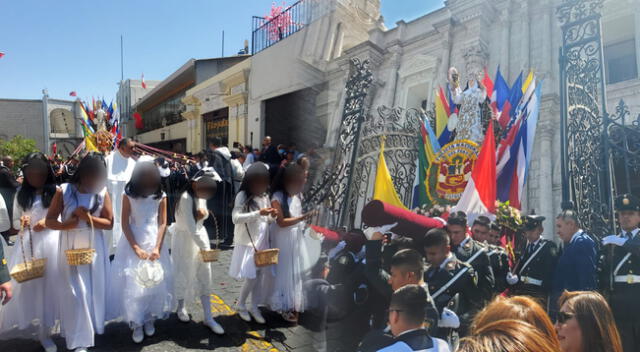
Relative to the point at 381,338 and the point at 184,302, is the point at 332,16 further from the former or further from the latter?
the point at 184,302

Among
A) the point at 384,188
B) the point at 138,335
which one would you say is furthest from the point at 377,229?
the point at 138,335

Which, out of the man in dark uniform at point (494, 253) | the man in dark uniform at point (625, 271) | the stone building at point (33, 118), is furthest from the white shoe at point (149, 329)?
the stone building at point (33, 118)

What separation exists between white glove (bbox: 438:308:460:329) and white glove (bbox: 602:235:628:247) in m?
0.46

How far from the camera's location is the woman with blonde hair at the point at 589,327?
0.90 metres

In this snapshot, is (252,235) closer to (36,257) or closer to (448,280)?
(36,257)

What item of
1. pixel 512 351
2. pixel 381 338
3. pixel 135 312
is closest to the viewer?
pixel 512 351

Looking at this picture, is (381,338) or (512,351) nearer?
(512,351)

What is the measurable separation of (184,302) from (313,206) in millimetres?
2085

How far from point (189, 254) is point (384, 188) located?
209 centimetres

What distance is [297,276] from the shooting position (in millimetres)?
2480

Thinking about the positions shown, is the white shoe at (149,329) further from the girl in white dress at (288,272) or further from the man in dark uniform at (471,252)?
the man in dark uniform at (471,252)

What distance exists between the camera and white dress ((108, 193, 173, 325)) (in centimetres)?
237

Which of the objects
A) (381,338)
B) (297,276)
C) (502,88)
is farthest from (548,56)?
(297,276)

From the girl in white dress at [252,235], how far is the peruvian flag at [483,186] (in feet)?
3.87
